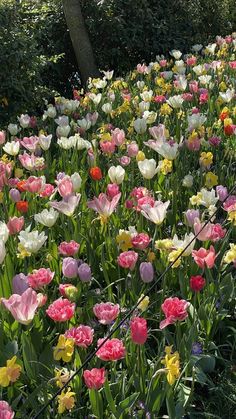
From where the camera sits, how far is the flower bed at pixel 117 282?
1630 millimetres

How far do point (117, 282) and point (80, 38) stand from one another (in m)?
4.48

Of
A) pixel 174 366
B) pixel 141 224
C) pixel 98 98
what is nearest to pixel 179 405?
pixel 174 366

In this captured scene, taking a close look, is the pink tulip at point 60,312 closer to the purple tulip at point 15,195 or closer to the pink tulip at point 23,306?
the pink tulip at point 23,306

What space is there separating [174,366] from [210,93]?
3.21 metres

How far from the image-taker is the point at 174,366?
4.93ft

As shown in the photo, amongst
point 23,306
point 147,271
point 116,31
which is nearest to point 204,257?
point 147,271

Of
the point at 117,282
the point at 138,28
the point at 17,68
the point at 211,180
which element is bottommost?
the point at 117,282

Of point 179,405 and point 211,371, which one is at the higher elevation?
point 179,405

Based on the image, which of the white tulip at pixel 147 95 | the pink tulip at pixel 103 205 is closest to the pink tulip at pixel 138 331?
the pink tulip at pixel 103 205

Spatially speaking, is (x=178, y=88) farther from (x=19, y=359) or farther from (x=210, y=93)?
(x=19, y=359)

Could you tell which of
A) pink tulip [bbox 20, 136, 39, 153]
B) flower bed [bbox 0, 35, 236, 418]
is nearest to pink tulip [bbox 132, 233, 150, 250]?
flower bed [bbox 0, 35, 236, 418]

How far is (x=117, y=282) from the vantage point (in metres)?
2.29

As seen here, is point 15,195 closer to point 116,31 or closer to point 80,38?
point 80,38

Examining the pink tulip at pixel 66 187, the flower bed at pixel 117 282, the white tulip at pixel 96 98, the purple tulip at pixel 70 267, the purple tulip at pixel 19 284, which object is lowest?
the flower bed at pixel 117 282
